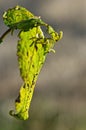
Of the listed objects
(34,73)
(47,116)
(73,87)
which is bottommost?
(73,87)

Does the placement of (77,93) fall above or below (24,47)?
below

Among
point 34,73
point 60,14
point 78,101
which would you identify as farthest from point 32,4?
point 34,73

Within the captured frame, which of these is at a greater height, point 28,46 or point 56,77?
point 28,46

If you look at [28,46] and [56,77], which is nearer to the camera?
[28,46]

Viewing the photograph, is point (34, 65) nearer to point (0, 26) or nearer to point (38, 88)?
point (38, 88)
